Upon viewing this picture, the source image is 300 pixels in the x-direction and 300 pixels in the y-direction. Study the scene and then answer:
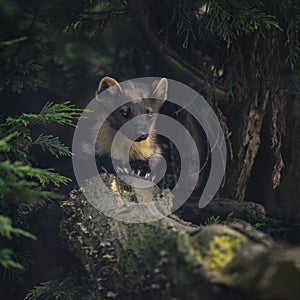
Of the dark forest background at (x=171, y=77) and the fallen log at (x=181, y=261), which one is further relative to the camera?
the dark forest background at (x=171, y=77)

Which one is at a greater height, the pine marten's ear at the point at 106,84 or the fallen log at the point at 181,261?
the pine marten's ear at the point at 106,84

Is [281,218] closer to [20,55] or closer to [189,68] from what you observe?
[189,68]

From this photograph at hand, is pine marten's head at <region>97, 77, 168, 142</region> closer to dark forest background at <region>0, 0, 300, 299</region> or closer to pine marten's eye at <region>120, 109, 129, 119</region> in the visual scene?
pine marten's eye at <region>120, 109, 129, 119</region>

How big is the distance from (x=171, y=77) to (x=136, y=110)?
56cm

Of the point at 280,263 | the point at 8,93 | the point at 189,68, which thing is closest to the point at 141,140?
the point at 189,68

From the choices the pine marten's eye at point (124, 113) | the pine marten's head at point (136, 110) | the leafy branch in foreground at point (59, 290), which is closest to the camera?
the leafy branch in foreground at point (59, 290)

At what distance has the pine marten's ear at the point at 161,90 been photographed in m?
4.81

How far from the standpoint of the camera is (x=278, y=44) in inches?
186

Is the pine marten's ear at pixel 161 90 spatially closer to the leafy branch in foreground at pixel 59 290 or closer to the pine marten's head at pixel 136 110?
the pine marten's head at pixel 136 110

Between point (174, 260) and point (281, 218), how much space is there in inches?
71.5

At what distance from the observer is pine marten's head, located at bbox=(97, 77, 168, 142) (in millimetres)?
4719

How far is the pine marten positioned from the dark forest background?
0.32m

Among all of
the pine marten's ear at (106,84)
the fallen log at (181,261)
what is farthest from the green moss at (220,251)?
the pine marten's ear at (106,84)

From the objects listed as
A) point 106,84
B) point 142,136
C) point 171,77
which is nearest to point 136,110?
point 142,136
